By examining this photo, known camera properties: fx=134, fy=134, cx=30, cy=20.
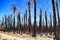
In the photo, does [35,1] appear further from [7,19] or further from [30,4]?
[7,19]

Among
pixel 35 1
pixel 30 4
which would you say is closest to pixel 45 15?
pixel 30 4

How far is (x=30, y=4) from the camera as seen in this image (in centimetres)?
3203

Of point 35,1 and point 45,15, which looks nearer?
point 35,1

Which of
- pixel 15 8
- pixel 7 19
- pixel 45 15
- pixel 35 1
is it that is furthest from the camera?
pixel 7 19

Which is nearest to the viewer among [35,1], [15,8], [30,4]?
[35,1]

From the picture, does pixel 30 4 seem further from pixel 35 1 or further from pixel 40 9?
pixel 40 9

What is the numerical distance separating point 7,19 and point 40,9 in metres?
30.9

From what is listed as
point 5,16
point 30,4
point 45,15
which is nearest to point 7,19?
point 5,16

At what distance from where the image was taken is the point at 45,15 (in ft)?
167

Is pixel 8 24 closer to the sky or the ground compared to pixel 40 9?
closer to the ground

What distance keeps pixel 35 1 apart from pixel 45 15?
81.3ft

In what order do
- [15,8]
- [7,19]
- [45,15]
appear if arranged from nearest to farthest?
1. [15,8]
2. [45,15]
3. [7,19]

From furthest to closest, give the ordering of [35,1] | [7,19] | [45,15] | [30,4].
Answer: [7,19] < [45,15] < [30,4] < [35,1]

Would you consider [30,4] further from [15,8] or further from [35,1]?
[15,8]
